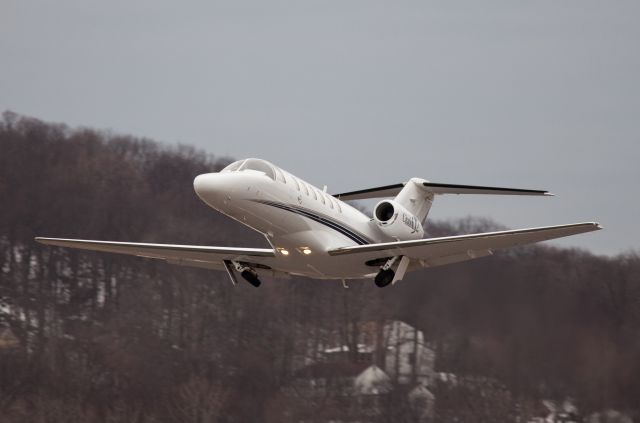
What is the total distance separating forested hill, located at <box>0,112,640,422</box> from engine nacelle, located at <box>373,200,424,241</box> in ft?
13.2

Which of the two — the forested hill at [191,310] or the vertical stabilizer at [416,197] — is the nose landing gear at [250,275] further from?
the forested hill at [191,310]

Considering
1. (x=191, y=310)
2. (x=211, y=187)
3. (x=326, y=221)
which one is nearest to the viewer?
(x=211, y=187)

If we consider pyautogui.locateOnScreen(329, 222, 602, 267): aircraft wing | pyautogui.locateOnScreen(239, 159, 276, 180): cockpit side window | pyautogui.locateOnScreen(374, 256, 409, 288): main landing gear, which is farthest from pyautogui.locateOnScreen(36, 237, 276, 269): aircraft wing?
pyautogui.locateOnScreen(374, 256, 409, 288): main landing gear

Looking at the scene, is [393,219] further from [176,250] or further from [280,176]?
[176,250]

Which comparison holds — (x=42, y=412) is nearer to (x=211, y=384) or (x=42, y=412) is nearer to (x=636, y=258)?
(x=211, y=384)

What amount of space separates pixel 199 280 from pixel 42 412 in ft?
38.5

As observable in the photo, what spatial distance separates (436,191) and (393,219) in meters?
2.51

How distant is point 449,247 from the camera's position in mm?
22688

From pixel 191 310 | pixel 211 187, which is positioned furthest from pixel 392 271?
pixel 191 310

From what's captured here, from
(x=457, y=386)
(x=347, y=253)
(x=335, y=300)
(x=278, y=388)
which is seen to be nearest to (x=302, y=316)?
(x=335, y=300)

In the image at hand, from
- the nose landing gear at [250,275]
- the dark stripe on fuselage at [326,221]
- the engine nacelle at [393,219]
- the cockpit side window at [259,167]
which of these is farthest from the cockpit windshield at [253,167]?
the engine nacelle at [393,219]

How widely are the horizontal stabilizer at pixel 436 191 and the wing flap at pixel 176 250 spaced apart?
242 centimetres

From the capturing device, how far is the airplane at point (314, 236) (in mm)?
21672

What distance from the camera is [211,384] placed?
42.0m
